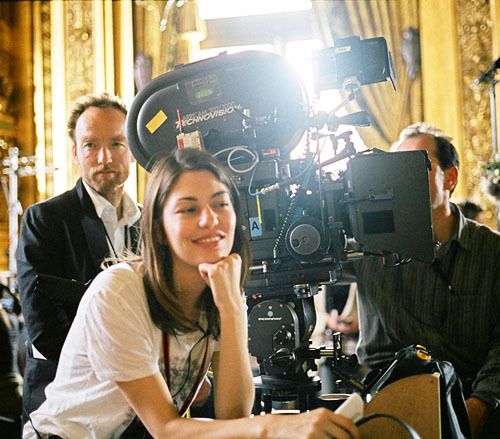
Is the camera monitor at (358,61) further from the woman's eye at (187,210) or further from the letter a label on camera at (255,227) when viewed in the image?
the woman's eye at (187,210)

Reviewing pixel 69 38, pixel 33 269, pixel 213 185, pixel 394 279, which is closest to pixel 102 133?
pixel 33 269

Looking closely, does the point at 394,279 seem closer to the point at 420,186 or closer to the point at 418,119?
the point at 420,186

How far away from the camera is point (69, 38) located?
6.16m

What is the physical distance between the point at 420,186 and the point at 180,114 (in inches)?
21.3

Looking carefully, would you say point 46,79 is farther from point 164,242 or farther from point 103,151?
point 164,242

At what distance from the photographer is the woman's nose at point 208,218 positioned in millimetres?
1325

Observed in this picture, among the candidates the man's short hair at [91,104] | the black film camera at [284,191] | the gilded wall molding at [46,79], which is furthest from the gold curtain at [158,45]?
the black film camera at [284,191]

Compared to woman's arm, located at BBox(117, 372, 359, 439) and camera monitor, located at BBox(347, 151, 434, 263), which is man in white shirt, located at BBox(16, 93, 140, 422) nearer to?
woman's arm, located at BBox(117, 372, 359, 439)

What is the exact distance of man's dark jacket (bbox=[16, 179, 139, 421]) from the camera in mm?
1775

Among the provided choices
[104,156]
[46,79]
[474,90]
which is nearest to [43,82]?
[46,79]

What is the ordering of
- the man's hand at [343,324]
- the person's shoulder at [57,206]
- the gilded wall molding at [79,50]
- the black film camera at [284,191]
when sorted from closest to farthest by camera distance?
the black film camera at [284,191] → the person's shoulder at [57,206] → the man's hand at [343,324] → the gilded wall molding at [79,50]

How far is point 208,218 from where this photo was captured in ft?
4.36

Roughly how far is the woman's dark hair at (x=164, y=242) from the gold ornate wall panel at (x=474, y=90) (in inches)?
165

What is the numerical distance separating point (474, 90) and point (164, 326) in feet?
15.0
